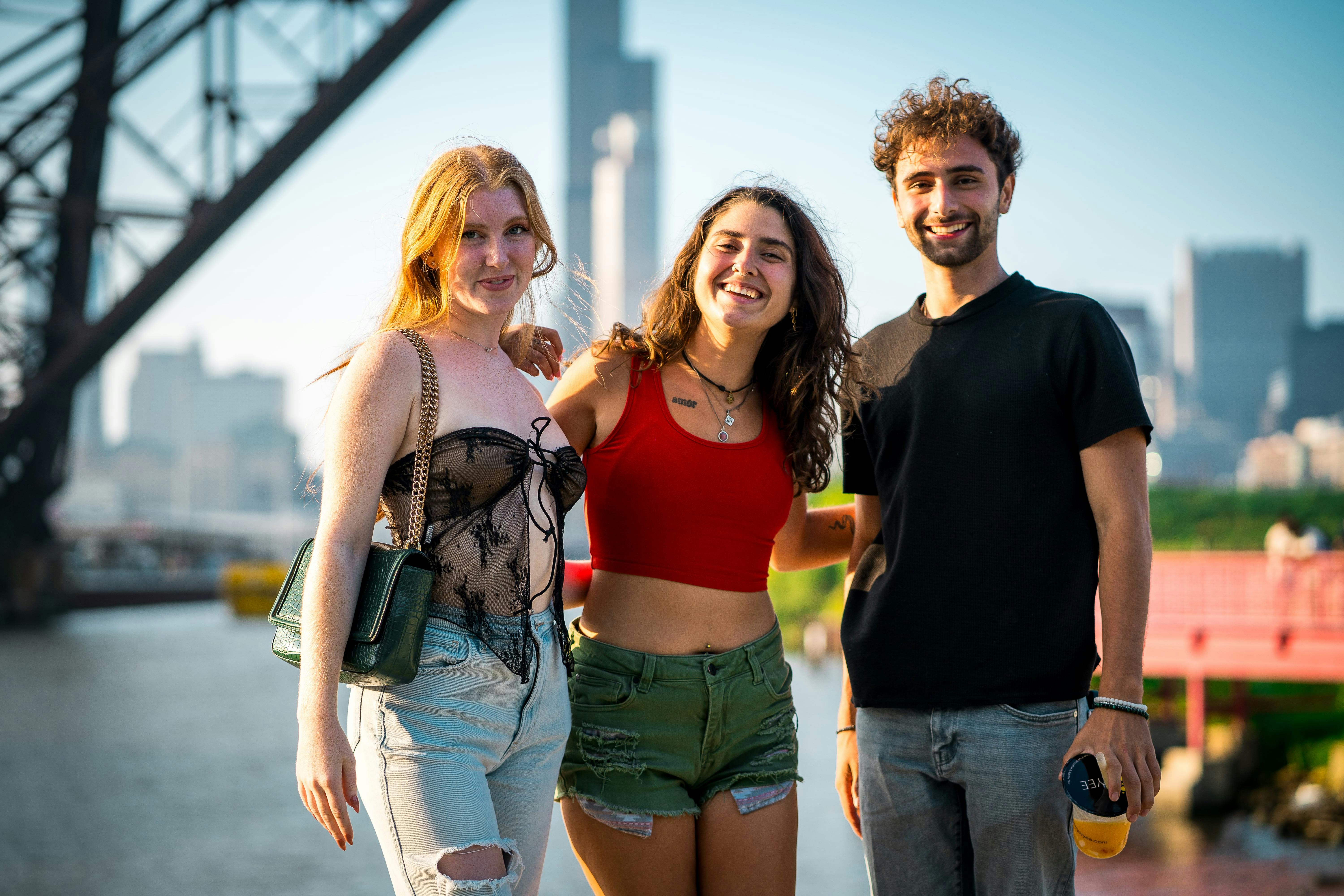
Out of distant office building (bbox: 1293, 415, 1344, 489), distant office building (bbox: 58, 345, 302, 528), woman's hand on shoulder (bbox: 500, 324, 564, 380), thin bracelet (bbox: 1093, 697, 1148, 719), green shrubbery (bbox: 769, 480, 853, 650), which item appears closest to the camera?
thin bracelet (bbox: 1093, 697, 1148, 719)

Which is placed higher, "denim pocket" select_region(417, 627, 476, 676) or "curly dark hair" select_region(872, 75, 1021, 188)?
"curly dark hair" select_region(872, 75, 1021, 188)

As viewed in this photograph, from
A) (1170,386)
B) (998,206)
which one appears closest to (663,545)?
(998,206)

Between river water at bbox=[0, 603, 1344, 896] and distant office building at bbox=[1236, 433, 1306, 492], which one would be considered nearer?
river water at bbox=[0, 603, 1344, 896]

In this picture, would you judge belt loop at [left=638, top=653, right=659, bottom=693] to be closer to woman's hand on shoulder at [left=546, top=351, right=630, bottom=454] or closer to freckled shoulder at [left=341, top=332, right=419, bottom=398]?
woman's hand on shoulder at [left=546, top=351, right=630, bottom=454]

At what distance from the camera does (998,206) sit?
273 centimetres

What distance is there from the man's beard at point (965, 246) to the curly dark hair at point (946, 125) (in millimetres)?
139

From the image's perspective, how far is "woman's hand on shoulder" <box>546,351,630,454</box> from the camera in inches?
112

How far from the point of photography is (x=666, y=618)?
2.75 meters

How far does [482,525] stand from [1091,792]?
131 cm

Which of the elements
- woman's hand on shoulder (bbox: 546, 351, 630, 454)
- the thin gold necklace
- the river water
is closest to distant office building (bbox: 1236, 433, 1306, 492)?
the river water

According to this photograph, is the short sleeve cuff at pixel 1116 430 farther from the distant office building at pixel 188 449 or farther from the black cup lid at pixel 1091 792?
the distant office building at pixel 188 449

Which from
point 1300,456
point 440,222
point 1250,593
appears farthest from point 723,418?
point 1300,456

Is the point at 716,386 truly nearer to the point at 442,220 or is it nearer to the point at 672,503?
the point at 672,503

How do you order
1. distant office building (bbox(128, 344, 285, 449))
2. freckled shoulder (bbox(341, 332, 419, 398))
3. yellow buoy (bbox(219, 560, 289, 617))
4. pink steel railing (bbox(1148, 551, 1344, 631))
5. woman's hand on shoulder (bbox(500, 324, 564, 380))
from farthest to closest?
1. distant office building (bbox(128, 344, 285, 449))
2. yellow buoy (bbox(219, 560, 289, 617))
3. pink steel railing (bbox(1148, 551, 1344, 631))
4. woman's hand on shoulder (bbox(500, 324, 564, 380))
5. freckled shoulder (bbox(341, 332, 419, 398))
